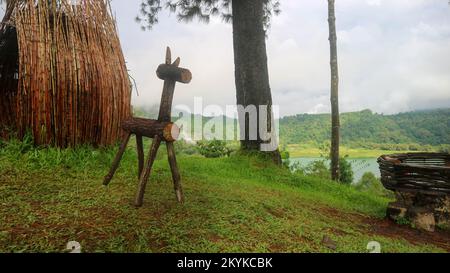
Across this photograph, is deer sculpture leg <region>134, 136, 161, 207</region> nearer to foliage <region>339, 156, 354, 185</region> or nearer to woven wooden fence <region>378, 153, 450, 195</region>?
woven wooden fence <region>378, 153, 450, 195</region>

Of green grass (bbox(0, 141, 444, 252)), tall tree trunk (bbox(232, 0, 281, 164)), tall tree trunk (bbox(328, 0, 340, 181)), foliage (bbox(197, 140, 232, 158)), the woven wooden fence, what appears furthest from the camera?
foliage (bbox(197, 140, 232, 158))

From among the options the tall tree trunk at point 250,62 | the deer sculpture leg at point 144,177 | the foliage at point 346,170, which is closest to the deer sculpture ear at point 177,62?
the deer sculpture leg at point 144,177

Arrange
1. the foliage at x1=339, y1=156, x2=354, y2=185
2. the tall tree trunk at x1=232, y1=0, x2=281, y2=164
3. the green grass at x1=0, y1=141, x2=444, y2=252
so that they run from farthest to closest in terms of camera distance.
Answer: the foliage at x1=339, y1=156, x2=354, y2=185, the tall tree trunk at x1=232, y1=0, x2=281, y2=164, the green grass at x1=0, y1=141, x2=444, y2=252

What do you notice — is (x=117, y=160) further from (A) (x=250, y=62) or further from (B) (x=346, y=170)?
(B) (x=346, y=170)

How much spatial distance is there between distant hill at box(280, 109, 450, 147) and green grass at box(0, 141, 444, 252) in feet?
51.9

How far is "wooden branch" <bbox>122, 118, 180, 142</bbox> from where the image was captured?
3.71 m

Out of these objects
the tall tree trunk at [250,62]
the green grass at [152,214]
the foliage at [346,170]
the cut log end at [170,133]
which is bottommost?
the foliage at [346,170]

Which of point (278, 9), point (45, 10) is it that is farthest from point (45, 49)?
point (278, 9)

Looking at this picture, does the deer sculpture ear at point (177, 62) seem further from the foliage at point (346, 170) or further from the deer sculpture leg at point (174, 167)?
the foliage at point (346, 170)

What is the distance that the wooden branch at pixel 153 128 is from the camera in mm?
3711

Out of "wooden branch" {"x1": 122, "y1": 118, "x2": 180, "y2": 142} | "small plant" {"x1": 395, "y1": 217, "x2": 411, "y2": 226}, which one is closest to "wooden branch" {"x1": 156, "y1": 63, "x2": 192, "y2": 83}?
"wooden branch" {"x1": 122, "y1": 118, "x2": 180, "y2": 142}

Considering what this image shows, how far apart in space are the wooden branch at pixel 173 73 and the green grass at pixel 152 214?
1474 millimetres

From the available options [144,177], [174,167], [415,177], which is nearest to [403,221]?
[415,177]

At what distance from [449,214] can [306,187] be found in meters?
2.77
